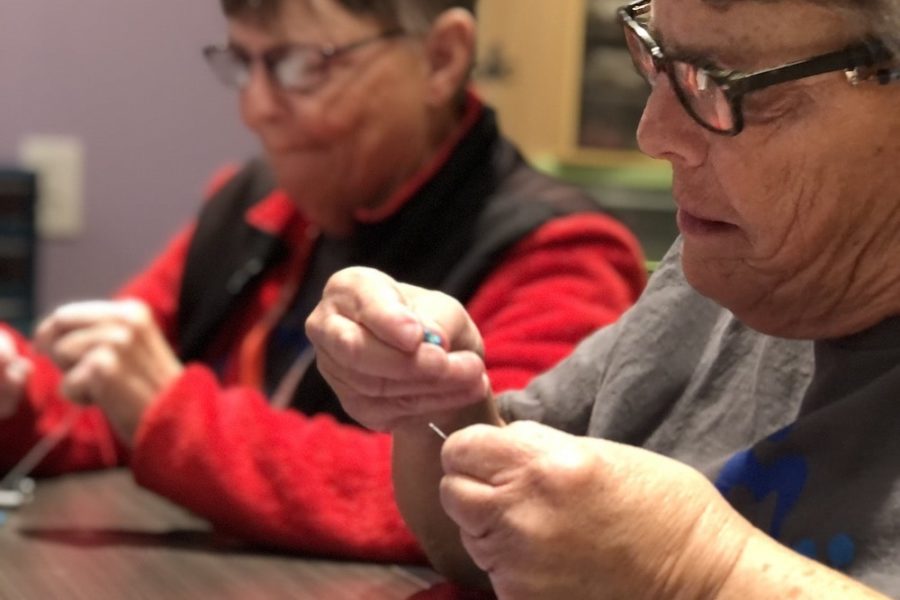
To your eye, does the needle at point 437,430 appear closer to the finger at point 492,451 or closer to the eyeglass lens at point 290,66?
the finger at point 492,451

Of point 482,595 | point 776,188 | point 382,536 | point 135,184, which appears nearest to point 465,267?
point 382,536

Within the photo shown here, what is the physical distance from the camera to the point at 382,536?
3.34ft

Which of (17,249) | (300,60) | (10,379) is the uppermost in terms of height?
(300,60)

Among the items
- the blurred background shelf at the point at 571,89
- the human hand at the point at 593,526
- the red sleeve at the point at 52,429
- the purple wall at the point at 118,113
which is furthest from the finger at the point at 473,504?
the blurred background shelf at the point at 571,89

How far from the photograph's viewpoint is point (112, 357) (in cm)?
116

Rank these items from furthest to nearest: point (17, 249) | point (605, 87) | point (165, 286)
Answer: point (605, 87) < point (17, 249) < point (165, 286)

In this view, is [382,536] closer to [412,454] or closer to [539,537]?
[412,454]

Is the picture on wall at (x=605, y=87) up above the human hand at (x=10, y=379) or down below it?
above

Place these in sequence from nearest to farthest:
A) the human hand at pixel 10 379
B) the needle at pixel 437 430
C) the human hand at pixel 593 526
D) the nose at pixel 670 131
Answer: the human hand at pixel 593 526 → the nose at pixel 670 131 → the needle at pixel 437 430 → the human hand at pixel 10 379

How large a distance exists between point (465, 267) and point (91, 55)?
42.6 inches

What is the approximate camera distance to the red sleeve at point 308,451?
1.04m

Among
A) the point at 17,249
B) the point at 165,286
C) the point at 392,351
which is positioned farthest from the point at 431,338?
the point at 17,249

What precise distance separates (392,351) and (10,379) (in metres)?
0.63

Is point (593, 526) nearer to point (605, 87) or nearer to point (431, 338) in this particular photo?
point (431, 338)
